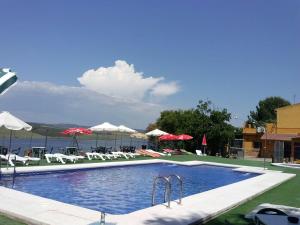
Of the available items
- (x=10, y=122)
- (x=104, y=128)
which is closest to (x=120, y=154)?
(x=104, y=128)

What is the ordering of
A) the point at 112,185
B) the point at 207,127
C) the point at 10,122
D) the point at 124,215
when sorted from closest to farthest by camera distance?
the point at 124,215 < the point at 10,122 < the point at 112,185 < the point at 207,127

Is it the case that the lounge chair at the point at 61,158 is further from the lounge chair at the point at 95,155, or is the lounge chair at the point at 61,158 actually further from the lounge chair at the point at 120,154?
the lounge chair at the point at 120,154

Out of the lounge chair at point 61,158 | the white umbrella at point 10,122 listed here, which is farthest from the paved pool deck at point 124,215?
the lounge chair at point 61,158

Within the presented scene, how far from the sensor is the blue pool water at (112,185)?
1264 cm

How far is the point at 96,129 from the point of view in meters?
25.7

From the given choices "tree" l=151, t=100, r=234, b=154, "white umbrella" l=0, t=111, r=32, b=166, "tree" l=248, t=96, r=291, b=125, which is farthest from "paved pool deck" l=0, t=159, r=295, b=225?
"tree" l=248, t=96, r=291, b=125

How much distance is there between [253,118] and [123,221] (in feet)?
240

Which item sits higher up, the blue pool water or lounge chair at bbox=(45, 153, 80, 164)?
lounge chair at bbox=(45, 153, 80, 164)

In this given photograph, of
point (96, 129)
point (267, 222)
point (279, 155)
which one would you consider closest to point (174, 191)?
point (267, 222)

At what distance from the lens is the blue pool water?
12.6 meters

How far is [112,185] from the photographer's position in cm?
1590

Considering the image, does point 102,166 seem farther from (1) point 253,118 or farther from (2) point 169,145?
(1) point 253,118

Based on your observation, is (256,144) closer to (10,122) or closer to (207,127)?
(207,127)

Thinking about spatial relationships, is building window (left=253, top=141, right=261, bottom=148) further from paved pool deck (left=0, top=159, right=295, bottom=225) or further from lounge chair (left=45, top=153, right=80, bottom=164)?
paved pool deck (left=0, top=159, right=295, bottom=225)
